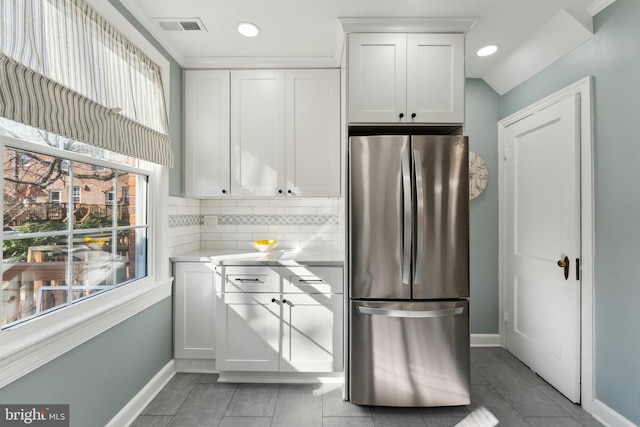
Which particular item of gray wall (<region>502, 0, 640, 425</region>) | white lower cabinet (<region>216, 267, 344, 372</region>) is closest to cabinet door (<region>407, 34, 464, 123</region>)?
gray wall (<region>502, 0, 640, 425</region>)

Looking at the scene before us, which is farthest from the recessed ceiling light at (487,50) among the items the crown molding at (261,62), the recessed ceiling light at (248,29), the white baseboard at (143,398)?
the white baseboard at (143,398)

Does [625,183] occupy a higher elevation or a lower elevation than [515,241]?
higher

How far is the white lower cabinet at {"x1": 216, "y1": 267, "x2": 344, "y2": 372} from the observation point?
93.7 inches

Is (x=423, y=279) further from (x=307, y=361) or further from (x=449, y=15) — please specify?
(x=449, y=15)

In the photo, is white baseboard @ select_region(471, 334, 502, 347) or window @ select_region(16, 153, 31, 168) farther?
white baseboard @ select_region(471, 334, 502, 347)

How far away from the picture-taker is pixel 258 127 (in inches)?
107

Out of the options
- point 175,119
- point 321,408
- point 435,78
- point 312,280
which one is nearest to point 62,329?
point 312,280

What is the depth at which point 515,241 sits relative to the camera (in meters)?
2.81

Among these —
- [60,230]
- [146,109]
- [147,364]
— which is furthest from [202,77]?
[147,364]

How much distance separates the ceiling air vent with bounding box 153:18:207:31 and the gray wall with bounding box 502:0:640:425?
2591 millimetres

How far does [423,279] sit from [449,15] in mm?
1721

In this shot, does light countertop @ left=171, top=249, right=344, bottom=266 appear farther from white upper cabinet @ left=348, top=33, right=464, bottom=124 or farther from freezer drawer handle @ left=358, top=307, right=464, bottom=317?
white upper cabinet @ left=348, top=33, right=464, bottom=124

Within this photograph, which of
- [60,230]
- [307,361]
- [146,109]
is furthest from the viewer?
[307,361]

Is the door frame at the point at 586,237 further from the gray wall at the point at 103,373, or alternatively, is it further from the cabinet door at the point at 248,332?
the gray wall at the point at 103,373
